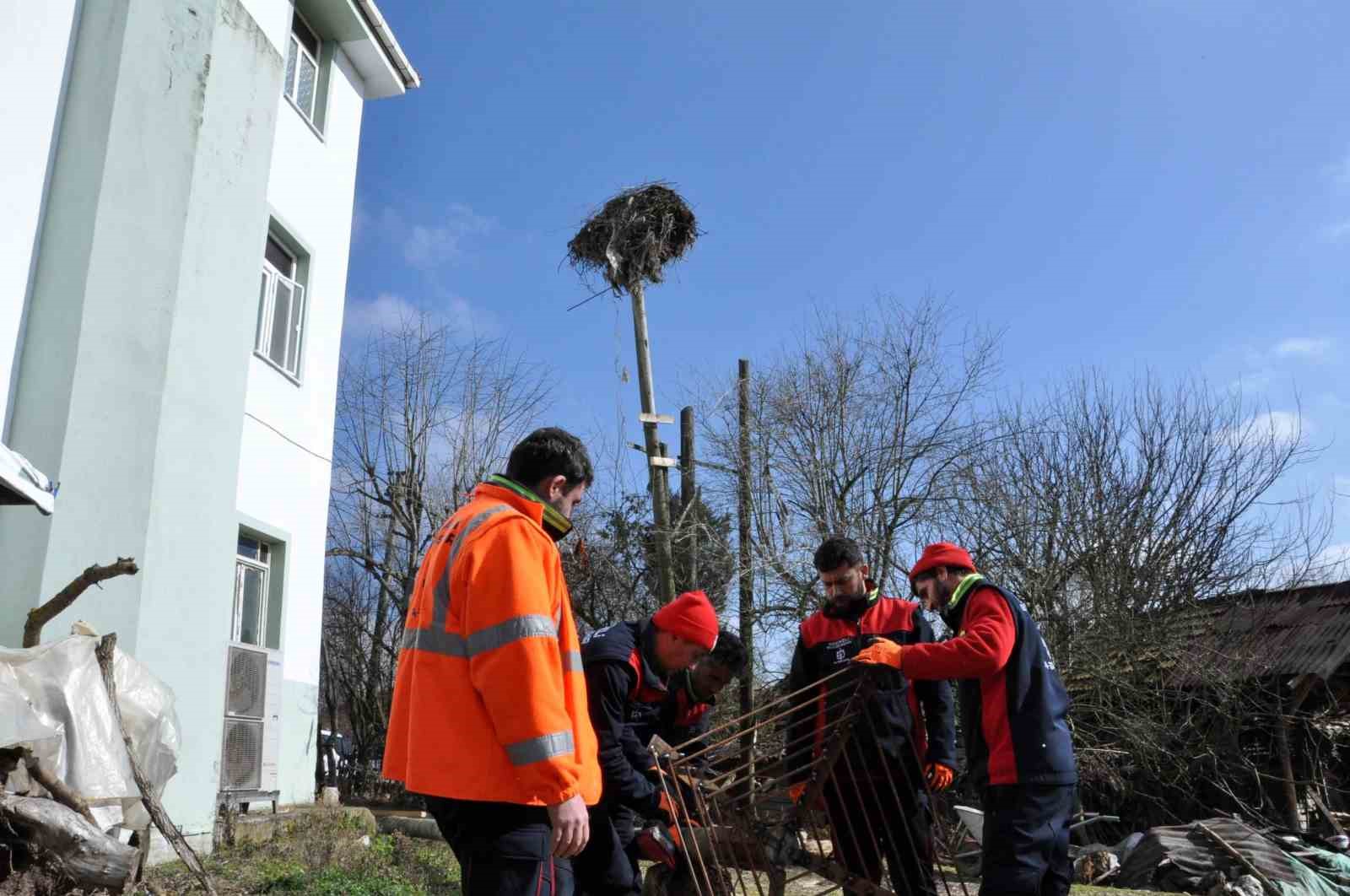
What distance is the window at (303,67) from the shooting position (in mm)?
11219

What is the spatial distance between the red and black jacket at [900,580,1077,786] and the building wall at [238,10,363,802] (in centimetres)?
711

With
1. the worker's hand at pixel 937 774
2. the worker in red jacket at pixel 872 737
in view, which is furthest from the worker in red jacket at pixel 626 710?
the worker's hand at pixel 937 774

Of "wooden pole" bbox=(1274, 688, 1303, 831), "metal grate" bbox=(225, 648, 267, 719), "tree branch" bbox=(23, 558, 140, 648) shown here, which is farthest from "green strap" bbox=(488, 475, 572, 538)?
"wooden pole" bbox=(1274, 688, 1303, 831)

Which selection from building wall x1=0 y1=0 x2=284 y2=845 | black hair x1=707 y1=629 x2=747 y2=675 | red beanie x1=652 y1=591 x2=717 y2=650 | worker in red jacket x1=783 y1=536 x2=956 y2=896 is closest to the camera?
red beanie x1=652 y1=591 x2=717 y2=650

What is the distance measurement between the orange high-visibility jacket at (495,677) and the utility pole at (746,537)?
8646mm

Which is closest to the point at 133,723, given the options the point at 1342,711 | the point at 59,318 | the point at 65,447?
the point at 65,447

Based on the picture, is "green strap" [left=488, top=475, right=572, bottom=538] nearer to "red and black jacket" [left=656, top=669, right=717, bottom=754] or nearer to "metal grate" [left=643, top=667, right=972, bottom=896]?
"metal grate" [left=643, top=667, right=972, bottom=896]

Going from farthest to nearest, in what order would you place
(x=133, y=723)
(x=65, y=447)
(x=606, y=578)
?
(x=606, y=578), (x=65, y=447), (x=133, y=723)

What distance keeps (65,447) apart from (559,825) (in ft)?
18.6

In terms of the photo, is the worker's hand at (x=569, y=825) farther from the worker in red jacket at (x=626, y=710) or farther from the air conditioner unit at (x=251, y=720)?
the air conditioner unit at (x=251, y=720)

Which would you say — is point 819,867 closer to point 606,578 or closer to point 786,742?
point 786,742

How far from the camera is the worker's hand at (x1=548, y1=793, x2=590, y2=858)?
2.55 m

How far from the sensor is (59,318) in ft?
22.9

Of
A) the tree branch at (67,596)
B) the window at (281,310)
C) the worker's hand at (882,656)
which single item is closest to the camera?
the worker's hand at (882,656)
